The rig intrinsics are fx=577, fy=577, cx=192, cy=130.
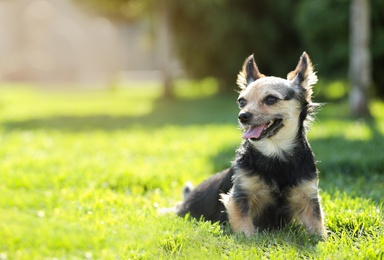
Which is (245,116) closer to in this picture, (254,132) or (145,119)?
(254,132)

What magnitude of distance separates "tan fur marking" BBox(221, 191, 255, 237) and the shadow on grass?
9.58 metres

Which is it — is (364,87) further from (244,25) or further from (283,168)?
(283,168)

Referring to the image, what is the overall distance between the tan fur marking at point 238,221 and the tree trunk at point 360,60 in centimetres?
1053

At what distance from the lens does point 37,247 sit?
485 centimetres

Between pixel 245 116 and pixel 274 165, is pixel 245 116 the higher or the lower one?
the higher one

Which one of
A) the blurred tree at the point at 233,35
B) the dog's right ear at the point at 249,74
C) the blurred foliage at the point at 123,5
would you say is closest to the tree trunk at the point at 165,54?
the blurred foliage at the point at 123,5

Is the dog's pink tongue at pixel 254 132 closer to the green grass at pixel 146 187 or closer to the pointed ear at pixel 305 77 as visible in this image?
the pointed ear at pixel 305 77

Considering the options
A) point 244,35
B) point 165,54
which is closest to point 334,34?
point 244,35

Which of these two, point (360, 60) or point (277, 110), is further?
point (360, 60)

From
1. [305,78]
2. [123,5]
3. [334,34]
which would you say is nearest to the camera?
[305,78]

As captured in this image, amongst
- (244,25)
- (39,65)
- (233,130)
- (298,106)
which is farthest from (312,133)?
(39,65)

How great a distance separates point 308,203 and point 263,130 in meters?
0.72

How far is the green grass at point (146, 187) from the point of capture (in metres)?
4.62

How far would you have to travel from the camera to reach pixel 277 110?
497 cm
